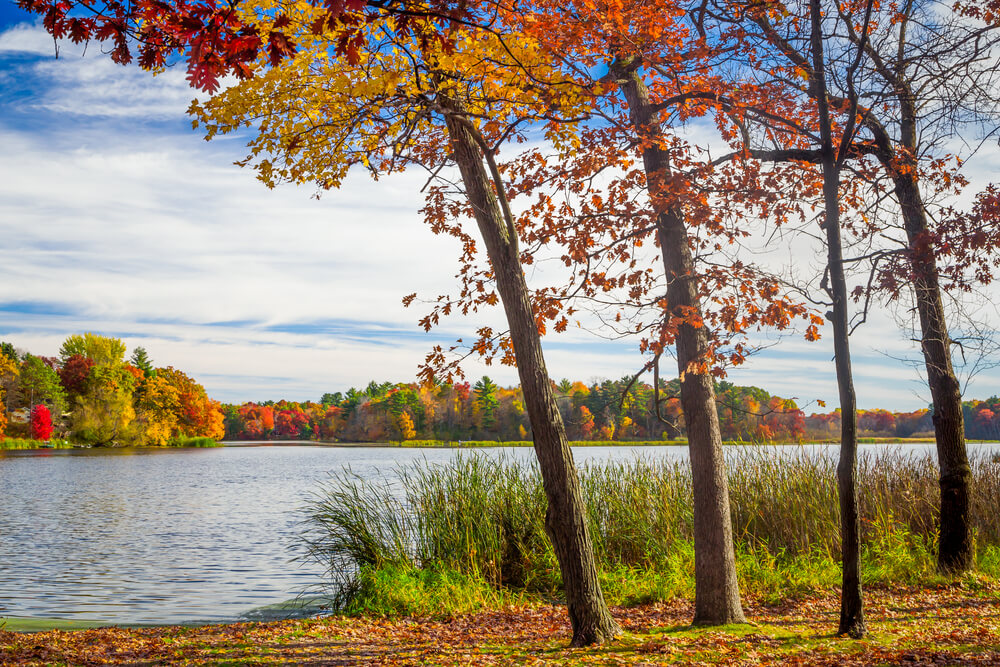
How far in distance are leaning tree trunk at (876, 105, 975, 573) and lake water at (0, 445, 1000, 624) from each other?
1536mm

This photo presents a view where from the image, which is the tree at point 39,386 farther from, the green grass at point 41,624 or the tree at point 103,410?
the green grass at point 41,624

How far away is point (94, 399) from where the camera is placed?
2243 inches

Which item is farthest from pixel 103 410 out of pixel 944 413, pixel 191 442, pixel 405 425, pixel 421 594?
pixel 944 413

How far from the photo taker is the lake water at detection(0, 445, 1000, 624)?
29.7 ft

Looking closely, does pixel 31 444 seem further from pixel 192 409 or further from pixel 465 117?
pixel 465 117

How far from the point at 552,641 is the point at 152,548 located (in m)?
10.3

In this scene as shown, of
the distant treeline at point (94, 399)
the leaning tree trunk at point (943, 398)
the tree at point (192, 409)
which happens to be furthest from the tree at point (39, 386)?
the leaning tree trunk at point (943, 398)

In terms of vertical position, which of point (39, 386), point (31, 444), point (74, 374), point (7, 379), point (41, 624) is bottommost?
point (31, 444)

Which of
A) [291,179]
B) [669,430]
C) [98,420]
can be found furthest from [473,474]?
[98,420]

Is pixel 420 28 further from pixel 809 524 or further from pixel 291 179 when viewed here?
pixel 809 524

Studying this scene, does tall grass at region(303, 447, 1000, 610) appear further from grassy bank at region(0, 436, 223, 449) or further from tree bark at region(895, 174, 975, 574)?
grassy bank at region(0, 436, 223, 449)

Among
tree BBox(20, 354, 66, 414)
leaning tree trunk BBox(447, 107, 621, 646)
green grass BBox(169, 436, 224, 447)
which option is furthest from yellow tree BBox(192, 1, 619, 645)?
green grass BBox(169, 436, 224, 447)

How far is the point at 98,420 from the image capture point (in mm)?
56781

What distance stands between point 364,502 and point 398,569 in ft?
3.25
